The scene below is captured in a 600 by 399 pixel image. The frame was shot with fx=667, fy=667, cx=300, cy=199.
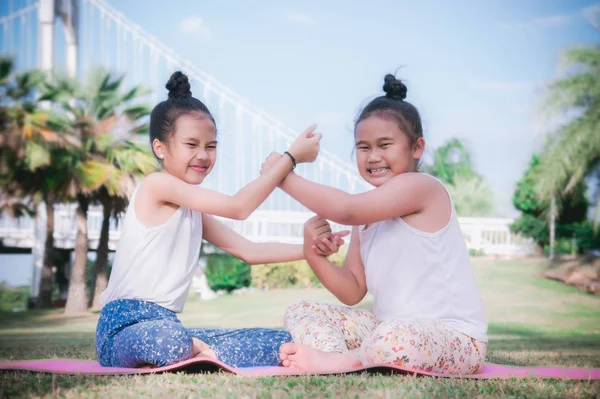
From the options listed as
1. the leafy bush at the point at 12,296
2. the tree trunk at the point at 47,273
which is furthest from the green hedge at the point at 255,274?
the leafy bush at the point at 12,296

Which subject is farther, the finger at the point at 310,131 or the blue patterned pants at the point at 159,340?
the finger at the point at 310,131

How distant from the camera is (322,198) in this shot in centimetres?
207

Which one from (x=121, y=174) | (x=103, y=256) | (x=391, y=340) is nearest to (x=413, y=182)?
(x=391, y=340)

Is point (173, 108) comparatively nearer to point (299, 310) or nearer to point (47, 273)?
point (299, 310)

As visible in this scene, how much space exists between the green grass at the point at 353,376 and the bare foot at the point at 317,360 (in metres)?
0.09

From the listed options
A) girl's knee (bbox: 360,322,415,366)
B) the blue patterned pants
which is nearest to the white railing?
the blue patterned pants

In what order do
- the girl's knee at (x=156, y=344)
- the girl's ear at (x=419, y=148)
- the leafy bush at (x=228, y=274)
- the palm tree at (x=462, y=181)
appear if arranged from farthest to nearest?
the palm tree at (x=462, y=181) < the leafy bush at (x=228, y=274) < the girl's ear at (x=419, y=148) < the girl's knee at (x=156, y=344)

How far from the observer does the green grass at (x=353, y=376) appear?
66.2 inches

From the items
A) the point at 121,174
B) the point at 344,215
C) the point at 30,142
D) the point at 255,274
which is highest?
the point at 30,142

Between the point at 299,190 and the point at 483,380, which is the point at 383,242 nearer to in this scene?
the point at 299,190

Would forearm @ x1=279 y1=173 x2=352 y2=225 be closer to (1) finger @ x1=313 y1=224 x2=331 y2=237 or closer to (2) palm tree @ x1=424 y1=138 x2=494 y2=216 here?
(1) finger @ x1=313 y1=224 x2=331 y2=237

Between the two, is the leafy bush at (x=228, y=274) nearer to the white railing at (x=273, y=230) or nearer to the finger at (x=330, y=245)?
the white railing at (x=273, y=230)

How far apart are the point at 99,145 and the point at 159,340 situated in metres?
8.93

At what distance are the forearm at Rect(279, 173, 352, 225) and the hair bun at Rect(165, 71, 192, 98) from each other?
1.68 feet
